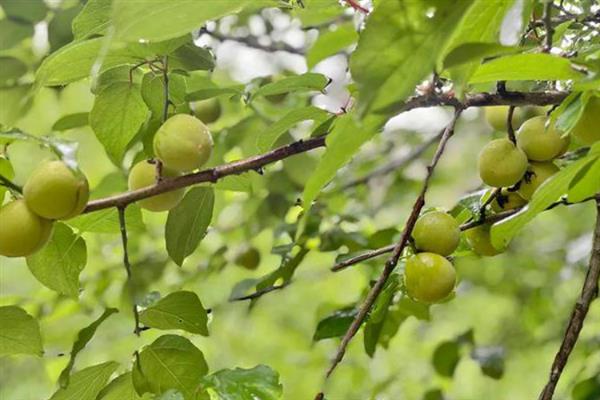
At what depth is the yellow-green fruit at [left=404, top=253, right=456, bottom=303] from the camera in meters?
0.86

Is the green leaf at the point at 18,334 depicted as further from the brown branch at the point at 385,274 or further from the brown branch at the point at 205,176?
the brown branch at the point at 385,274

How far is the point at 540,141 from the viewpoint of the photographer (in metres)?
0.88

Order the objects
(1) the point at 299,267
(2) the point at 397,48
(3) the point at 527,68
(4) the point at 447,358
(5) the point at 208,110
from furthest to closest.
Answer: (1) the point at 299,267
(4) the point at 447,358
(5) the point at 208,110
(3) the point at 527,68
(2) the point at 397,48

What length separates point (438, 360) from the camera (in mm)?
1624

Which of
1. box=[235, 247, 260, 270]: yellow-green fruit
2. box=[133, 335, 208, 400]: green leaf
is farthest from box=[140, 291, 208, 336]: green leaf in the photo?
box=[235, 247, 260, 270]: yellow-green fruit

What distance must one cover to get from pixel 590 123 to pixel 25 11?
35.7 inches

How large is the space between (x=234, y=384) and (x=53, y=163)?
0.27 metres

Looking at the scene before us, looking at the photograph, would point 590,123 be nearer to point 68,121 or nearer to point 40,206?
point 40,206

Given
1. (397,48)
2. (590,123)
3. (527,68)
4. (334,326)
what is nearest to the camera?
(397,48)

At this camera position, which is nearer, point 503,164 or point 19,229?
point 19,229

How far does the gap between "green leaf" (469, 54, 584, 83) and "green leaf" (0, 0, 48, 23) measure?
86 centimetres

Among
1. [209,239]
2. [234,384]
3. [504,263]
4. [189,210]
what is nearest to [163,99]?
[189,210]

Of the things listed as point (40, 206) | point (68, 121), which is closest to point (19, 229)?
point (40, 206)

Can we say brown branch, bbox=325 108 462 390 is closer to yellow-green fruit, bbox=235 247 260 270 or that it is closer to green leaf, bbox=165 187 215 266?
green leaf, bbox=165 187 215 266
